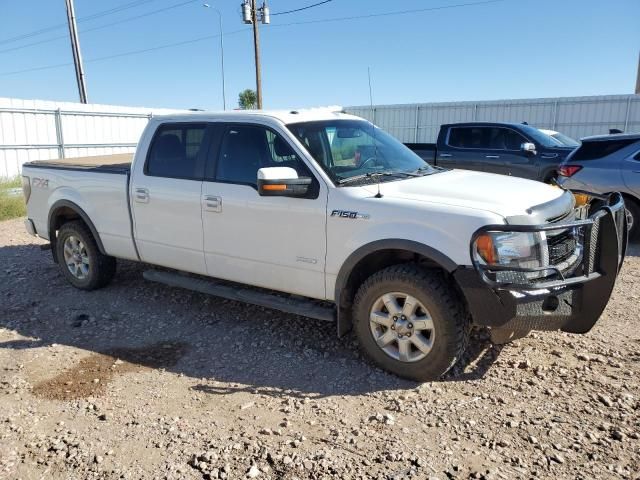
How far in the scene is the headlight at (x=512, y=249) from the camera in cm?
336

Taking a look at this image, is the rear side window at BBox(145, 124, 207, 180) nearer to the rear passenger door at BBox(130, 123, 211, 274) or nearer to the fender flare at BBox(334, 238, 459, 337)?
the rear passenger door at BBox(130, 123, 211, 274)

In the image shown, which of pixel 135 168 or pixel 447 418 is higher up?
pixel 135 168

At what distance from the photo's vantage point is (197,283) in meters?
4.98

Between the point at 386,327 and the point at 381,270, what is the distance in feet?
1.36

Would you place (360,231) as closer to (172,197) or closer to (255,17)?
(172,197)

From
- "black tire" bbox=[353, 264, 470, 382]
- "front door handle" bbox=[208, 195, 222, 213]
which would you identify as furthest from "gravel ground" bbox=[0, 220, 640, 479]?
"front door handle" bbox=[208, 195, 222, 213]

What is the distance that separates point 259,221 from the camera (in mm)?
4344

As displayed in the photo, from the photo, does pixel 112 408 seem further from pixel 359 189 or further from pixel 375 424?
pixel 359 189

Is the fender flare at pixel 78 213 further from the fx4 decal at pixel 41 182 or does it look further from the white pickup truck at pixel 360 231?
the fx4 decal at pixel 41 182

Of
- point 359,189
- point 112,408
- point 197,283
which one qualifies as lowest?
point 112,408

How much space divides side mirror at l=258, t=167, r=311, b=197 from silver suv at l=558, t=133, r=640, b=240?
5.37m

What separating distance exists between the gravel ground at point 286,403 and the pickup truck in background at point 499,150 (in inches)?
207

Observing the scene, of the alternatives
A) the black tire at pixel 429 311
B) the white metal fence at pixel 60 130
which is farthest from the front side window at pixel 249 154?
the white metal fence at pixel 60 130

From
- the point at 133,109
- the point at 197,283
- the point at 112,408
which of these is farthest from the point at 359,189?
the point at 133,109
